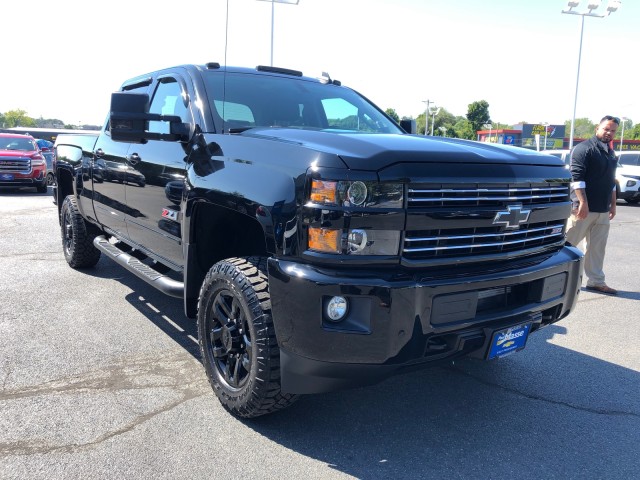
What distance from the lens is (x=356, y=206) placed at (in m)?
2.47

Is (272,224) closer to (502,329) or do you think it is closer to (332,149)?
(332,149)

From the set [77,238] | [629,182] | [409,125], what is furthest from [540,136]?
[77,238]

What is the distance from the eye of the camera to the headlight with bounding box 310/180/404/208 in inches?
97.3

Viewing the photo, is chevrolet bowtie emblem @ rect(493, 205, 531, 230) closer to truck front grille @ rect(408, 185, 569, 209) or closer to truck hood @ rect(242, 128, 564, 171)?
truck front grille @ rect(408, 185, 569, 209)

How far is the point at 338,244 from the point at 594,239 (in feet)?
16.1

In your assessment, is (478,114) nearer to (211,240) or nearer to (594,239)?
(594,239)

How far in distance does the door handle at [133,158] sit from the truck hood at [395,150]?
1.35m

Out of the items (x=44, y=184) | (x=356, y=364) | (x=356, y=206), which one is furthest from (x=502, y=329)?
(x=44, y=184)

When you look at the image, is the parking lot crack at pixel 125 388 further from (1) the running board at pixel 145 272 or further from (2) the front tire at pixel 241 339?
(1) the running board at pixel 145 272

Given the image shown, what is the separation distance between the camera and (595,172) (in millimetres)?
6094

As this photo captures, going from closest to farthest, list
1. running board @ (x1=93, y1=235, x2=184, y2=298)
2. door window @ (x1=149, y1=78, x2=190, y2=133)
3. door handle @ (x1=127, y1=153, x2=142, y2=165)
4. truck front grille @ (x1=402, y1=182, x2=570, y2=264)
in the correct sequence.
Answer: truck front grille @ (x1=402, y1=182, x2=570, y2=264) < running board @ (x1=93, y1=235, x2=184, y2=298) < door window @ (x1=149, y1=78, x2=190, y2=133) < door handle @ (x1=127, y1=153, x2=142, y2=165)

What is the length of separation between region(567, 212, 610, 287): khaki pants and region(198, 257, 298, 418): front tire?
459 cm

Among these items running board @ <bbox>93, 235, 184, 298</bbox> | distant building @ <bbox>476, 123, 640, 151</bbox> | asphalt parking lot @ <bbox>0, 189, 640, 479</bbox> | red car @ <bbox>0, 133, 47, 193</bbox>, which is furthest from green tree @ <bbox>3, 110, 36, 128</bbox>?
asphalt parking lot @ <bbox>0, 189, 640, 479</bbox>

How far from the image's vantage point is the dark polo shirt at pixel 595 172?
6.05 metres
